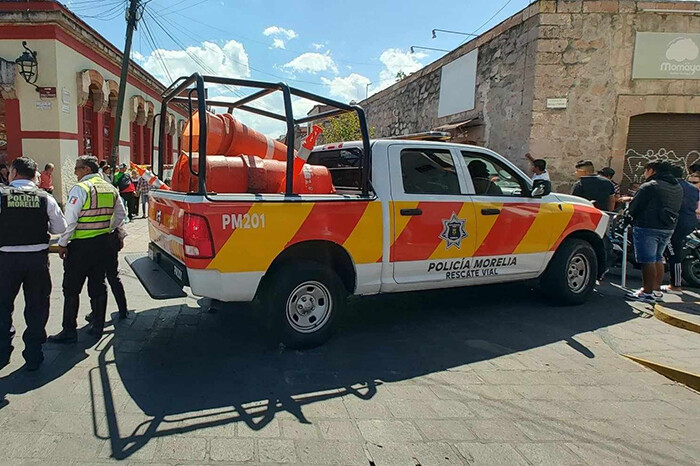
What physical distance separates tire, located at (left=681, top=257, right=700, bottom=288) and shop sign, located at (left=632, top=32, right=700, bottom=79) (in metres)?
5.31

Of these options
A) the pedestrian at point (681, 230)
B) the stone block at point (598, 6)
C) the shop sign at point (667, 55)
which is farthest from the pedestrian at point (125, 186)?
the shop sign at point (667, 55)

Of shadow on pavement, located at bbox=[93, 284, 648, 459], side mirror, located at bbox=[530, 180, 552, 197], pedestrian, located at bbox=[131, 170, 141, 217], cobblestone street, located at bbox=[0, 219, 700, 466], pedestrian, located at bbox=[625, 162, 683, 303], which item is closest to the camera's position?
cobblestone street, located at bbox=[0, 219, 700, 466]

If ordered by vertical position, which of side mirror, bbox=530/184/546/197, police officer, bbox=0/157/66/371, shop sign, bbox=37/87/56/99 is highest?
shop sign, bbox=37/87/56/99

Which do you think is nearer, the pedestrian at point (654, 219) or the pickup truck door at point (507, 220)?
the pickup truck door at point (507, 220)

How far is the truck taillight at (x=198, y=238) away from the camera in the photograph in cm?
357

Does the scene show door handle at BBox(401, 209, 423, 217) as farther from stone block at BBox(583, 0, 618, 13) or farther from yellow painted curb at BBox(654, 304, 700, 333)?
stone block at BBox(583, 0, 618, 13)

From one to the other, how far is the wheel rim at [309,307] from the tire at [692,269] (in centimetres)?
603

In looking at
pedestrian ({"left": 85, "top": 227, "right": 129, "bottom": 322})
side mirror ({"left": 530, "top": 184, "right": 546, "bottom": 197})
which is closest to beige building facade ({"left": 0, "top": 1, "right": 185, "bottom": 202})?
pedestrian ({"left": 85, "top": 227, "right": 129, "bottom": 322})

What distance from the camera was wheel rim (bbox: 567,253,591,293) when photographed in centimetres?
576

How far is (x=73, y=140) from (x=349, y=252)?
11.2m

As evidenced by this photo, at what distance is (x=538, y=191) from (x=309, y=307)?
9.63 feet

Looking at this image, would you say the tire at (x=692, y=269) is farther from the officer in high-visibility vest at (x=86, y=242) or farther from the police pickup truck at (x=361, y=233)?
the officer in high-visibility vest at (x=86, y=242)

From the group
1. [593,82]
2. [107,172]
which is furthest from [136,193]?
[593,82]

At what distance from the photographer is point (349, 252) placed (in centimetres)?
423
